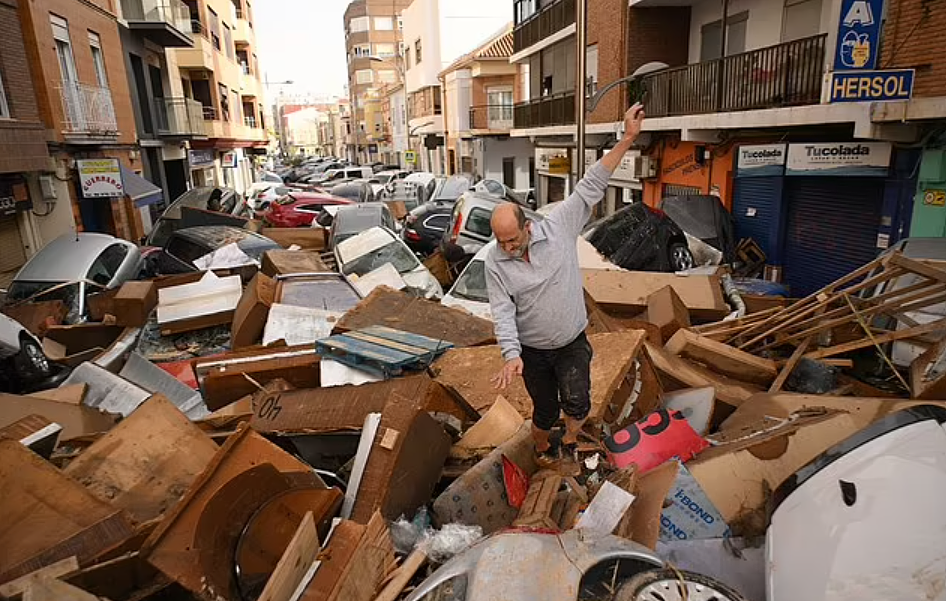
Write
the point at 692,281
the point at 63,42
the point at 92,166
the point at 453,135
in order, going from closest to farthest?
the point at 692,281 → the point at 92,166 → the point at 63,42 → the point at 453,135

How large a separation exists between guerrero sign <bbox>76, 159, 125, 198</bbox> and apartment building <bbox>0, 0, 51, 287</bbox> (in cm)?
75

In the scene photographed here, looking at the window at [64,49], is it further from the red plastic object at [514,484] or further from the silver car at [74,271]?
the red plastic object at [514,484]

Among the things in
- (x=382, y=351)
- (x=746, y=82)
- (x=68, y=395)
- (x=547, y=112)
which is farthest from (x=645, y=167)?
(x=68, y=395)

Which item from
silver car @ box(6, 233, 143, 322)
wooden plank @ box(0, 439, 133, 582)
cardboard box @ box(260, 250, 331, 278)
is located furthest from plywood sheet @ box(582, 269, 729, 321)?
silver car @ box(6, 233, 143, 322)

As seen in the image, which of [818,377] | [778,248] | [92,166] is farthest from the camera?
[92,166]

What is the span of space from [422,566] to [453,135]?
3617cm

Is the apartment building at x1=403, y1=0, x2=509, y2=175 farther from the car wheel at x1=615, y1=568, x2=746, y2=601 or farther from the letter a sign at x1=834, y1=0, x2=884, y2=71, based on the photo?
the car wheel at x1=615, y1=568, x2=746, y2=601

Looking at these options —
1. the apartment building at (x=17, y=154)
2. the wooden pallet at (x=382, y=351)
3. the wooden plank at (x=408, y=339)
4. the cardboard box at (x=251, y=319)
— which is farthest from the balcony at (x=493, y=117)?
the wooden pallet at (x=382, y=351)

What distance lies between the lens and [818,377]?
Result: 186 inches

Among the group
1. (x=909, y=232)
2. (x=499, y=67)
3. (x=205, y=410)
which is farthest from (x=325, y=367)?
(x=499, y=67)

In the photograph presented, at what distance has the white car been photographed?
8.88 m

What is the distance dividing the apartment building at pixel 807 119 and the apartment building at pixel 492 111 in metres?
17.2

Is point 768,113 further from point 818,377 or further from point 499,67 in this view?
point 499,67

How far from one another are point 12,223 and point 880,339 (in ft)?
49.3
